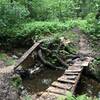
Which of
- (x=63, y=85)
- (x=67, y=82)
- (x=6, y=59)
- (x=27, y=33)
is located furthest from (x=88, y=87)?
(x=27, y=33)

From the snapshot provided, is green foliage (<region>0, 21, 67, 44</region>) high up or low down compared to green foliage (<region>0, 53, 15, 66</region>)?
up

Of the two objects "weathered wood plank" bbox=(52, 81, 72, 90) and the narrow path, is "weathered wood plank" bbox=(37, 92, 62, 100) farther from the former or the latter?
"weathered wood plank" bbox=(52, 81, 72, 90)

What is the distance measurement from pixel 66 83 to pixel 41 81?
2.38m

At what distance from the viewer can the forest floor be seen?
29.1ft

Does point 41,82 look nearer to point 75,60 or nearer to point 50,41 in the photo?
point 75,60

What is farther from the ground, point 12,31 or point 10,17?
point 10,17

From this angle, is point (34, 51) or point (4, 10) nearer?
point (34, 51)

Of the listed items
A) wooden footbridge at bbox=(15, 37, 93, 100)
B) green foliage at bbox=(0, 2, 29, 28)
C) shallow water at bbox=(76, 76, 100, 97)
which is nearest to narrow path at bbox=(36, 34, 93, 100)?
wooden footbridge at bbox=(15, 37, 93, 100)

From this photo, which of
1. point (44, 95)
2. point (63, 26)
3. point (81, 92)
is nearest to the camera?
point (44, 95)

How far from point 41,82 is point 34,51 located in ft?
9.78

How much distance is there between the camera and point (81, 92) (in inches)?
445

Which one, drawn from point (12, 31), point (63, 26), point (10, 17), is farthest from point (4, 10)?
point (63, 26)

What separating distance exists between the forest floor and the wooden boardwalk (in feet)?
3.28

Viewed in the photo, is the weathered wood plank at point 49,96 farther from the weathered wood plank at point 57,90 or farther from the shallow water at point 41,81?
the shallow water at point 41,81
